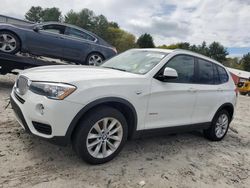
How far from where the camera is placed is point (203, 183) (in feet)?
Answer: 13.8

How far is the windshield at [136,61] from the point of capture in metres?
4.79

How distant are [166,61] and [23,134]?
2612 mm

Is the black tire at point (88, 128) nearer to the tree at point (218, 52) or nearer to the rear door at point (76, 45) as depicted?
the rear door at point (76, 45)

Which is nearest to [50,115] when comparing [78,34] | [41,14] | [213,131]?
[213,131]

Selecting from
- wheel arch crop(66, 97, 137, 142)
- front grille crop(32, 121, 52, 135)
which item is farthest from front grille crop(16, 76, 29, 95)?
wheel arch crop(66, 97, 137, 142)

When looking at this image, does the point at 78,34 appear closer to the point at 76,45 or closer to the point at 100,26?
the point at 76,45

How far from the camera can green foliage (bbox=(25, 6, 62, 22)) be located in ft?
292

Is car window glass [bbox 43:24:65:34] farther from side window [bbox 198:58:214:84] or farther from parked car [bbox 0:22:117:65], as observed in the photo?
side window [bbox 198:58:214:84]

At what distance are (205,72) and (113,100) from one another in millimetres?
2555

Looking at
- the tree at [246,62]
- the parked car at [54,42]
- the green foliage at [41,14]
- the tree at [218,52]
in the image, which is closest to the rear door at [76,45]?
the parked car at [54,42]

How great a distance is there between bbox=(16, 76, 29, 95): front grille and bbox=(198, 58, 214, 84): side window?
312 centimetres

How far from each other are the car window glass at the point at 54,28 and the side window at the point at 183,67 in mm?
4789

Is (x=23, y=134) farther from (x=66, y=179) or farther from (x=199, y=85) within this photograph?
(x=199, y=85)

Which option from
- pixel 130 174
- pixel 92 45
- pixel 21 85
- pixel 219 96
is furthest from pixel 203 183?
pixel 92 45
